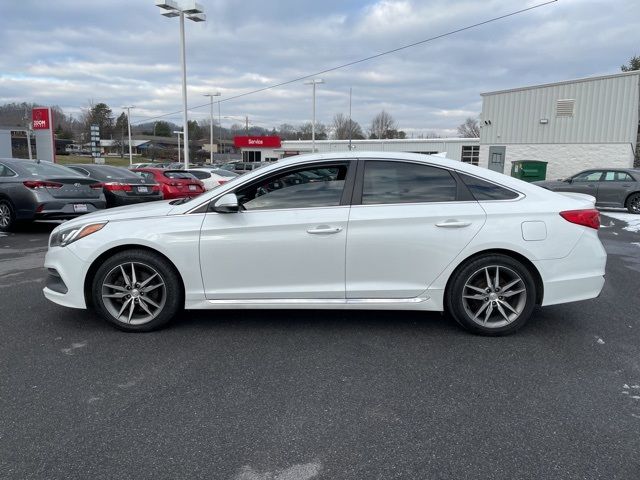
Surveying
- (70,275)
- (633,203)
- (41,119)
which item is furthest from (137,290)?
(41,119)

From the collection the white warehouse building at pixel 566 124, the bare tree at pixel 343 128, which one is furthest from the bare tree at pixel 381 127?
the white warehouse building at pixel 566 124

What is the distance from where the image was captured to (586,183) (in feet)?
53.3

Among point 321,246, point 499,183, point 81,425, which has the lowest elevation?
point 81,425

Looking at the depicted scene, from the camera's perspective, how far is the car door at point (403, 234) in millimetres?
4141

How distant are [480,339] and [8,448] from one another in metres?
3.41

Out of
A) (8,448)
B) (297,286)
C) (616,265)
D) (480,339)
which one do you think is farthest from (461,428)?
(616,265)

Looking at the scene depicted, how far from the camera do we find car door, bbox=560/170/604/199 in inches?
633

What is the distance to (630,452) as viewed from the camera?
266 centimetres

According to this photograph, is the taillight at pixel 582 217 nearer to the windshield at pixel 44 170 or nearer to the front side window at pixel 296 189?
the front side window at pixel 296 189

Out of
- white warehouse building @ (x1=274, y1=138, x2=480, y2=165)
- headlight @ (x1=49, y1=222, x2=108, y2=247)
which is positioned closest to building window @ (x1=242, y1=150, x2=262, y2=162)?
white warehouse building @ (x1=274, y1=138, x2=480, y2=165)

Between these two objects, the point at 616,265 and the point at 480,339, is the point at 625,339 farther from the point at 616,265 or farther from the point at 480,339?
the point at 616,265

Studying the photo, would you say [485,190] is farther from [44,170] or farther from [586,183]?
[586,183]

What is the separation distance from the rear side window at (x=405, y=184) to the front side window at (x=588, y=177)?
14148 millimetres

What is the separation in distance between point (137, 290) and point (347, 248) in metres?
1.83
